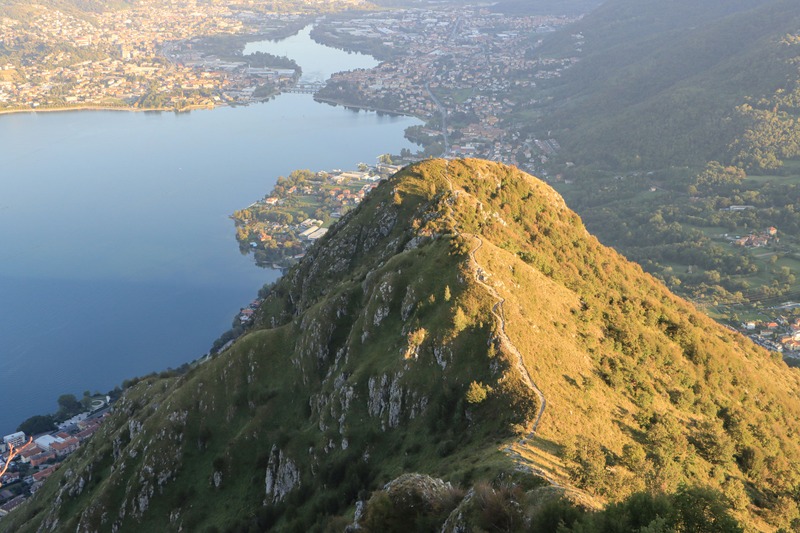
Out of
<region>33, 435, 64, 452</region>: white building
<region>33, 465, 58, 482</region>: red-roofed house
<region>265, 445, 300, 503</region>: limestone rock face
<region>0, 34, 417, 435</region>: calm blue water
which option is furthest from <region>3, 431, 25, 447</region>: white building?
<region>265, 445, 300, 503</region>: limestone rock face

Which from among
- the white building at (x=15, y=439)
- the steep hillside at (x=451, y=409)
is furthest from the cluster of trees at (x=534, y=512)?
the white building at (x=15, y=439)

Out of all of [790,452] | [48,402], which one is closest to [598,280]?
[790,452]

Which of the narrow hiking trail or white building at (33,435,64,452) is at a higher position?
the narrow hiking trail

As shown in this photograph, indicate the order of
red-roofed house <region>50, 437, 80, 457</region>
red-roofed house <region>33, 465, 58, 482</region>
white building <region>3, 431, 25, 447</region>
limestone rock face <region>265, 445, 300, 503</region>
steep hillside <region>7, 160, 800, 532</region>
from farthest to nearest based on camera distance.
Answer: white building <region>3, 431, 25, 447</region>, red-roofed house <region>50, 437, 80, 457</region>, red-roofed house <region>33, 465, 58, 482</region>, limestone rock face <region>265, 445, 300, 503</region>, steep hillside <region>7, 160, 800, 532</region>

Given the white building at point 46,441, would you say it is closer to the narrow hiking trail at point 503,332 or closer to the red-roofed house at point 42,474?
the red-roofed house at point 42,474

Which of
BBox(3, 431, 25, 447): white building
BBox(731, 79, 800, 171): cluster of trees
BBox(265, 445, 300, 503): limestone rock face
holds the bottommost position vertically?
BBox(3, 431, 25, 447): white building

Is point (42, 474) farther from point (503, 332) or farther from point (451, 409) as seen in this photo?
point (503, 332)

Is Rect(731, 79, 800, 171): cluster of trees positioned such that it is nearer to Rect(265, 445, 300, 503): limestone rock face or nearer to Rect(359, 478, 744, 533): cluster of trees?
Rect(265, 445, 300, 503): limestone rock face

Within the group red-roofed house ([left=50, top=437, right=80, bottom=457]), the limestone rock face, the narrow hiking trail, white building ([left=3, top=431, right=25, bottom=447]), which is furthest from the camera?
white building ([left=3, top=431, right=25, bottom=447])

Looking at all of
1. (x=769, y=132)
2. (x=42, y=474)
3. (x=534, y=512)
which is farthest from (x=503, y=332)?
(x=769, y=132)
